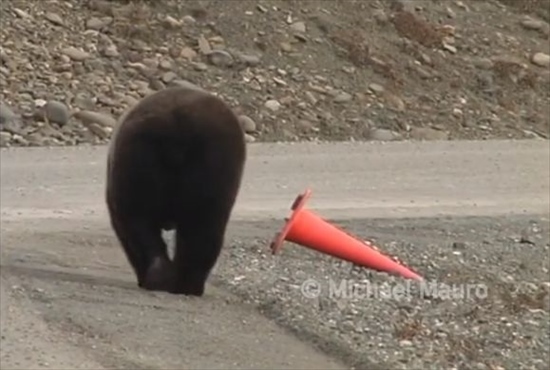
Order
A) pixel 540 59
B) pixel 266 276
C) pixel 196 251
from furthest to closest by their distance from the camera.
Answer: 1. pixel 540 59
2. pixel 266 276
3. pixel 196 251

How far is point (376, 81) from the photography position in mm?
21812

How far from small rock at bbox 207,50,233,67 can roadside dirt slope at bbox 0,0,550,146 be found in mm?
26

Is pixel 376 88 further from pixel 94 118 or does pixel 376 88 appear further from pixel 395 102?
pixel 94 118

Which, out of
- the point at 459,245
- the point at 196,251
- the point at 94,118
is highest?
the point at 196,251

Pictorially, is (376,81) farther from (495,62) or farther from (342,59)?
(495,62)

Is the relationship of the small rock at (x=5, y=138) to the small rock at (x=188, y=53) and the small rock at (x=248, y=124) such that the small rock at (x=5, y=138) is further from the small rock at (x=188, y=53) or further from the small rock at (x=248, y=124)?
the small rock at (x=188, y=53)

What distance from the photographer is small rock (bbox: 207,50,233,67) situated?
2102 cm

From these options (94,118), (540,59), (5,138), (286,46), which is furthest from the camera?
(540,59)

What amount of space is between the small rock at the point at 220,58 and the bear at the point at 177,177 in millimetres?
12684

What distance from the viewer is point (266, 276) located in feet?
30.6

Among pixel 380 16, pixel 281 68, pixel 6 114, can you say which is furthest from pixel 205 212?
pixel 380 16

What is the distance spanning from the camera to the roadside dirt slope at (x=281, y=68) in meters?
19.2

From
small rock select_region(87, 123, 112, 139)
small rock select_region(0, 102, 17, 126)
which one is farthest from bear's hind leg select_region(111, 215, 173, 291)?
small rock select_region(0, 102, 17, 126)

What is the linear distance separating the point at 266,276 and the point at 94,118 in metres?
9.17
